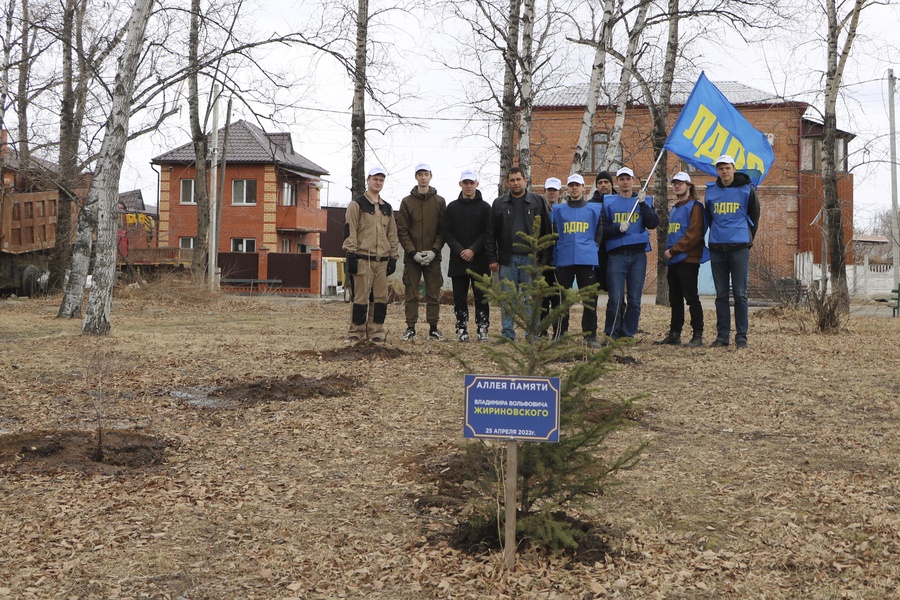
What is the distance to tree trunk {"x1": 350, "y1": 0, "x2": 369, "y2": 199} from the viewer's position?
21000 millimetres

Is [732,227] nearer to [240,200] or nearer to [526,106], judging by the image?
[526,106]

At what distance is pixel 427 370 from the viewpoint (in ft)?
31.0

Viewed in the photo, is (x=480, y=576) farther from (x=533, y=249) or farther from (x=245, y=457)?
(x=245, y=457)

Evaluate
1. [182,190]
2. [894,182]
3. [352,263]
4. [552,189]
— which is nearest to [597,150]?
[894,182]

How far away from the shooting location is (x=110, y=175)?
495 inches

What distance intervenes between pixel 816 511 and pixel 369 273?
7.06 metres

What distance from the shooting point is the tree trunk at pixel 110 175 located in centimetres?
1223

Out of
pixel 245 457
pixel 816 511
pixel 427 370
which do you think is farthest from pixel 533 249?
pixel 427 370

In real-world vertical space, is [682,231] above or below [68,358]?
above

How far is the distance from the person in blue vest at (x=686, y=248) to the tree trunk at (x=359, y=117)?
34.0ft

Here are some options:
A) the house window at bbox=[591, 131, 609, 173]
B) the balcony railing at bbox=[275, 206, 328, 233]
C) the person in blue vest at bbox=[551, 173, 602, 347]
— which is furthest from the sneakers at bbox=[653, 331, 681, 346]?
the balcony railing at bbox=[275, 206, 328, 233]

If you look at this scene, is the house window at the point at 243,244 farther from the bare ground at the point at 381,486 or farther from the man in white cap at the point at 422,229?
the bare ground at the point at 381,486

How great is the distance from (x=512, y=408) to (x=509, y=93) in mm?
16965

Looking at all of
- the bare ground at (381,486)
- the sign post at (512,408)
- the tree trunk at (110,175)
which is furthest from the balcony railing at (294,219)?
the sign post at (512,408)
